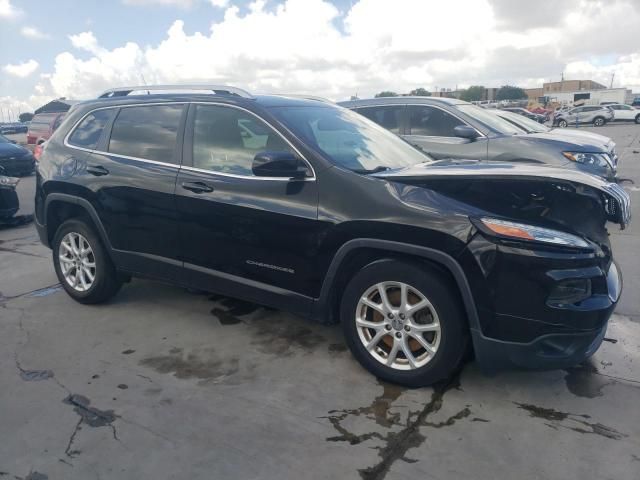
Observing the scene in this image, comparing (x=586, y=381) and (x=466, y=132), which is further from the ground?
(x=466, y=132)

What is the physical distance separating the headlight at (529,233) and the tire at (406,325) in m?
0.41

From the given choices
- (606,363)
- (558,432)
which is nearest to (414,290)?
(558,432)

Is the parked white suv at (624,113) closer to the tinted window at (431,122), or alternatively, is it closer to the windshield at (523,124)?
the windshield at (523,124)

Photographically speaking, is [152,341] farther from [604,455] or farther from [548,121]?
[548,121]

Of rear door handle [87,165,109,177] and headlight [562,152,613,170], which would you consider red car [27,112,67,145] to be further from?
headlight [562,152,613,170]

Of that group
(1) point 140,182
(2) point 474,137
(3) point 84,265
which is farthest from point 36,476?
(2) point 474,137

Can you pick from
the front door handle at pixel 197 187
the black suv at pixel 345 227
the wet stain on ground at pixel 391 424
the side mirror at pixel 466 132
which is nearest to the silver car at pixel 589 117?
the side mirror at pixel 466 132

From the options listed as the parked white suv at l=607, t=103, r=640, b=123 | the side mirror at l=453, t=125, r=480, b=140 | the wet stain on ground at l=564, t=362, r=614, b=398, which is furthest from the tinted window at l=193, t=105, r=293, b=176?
the parked white suv at l=607, t=103, r=640, b=123

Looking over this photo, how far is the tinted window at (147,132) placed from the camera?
4.31m

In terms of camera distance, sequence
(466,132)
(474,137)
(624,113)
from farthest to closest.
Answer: (624,113) < (474,137) < (466,132)

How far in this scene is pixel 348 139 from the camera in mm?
4086

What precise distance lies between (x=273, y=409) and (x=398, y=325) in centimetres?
89

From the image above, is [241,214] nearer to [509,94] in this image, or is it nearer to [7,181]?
[7,181]

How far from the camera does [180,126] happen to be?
14.0 ft
